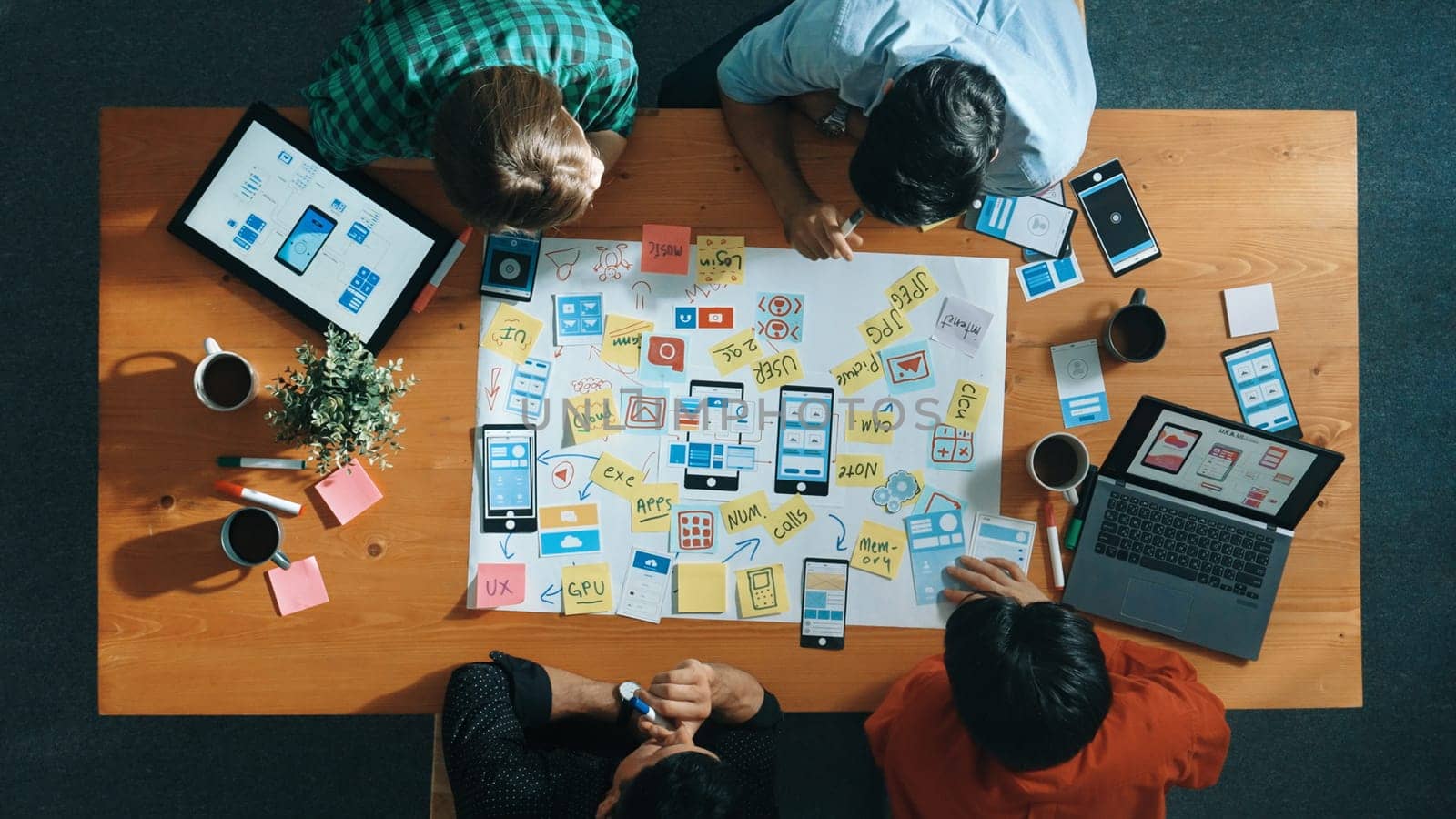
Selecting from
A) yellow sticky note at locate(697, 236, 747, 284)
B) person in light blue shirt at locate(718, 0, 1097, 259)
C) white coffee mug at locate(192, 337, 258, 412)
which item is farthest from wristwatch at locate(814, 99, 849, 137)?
white coffee mug at locate(192, 337, 258, 412)

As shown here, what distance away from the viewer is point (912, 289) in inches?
58.0

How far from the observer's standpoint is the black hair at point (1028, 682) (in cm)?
122

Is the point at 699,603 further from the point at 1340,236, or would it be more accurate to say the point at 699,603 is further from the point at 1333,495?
the point at 1340,236

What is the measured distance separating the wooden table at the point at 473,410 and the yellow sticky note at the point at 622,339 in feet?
0.47

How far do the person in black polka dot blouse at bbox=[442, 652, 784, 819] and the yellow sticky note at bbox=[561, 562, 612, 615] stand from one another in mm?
113

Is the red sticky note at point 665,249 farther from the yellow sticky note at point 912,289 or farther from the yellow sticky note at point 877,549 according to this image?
the yellow sticky note at point 877,549

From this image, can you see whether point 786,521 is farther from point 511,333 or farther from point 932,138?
point 932,138

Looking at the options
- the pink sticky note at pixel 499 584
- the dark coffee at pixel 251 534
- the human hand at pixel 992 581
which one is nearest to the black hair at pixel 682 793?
the pink sticky note at pixel 499 584

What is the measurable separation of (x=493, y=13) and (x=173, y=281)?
686 mm

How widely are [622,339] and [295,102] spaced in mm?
1216

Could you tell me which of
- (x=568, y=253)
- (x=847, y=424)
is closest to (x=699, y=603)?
(x=847, y=424)

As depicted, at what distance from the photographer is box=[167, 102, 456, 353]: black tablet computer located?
142 centimetres

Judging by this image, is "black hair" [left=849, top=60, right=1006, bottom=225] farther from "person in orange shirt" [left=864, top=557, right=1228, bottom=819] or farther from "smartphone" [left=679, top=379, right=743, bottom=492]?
"person in orange shirt" [left=864, top=557, right=1228, bottom=819]

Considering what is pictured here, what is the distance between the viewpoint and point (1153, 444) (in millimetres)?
1473
